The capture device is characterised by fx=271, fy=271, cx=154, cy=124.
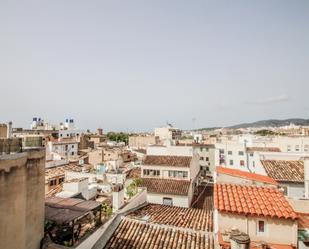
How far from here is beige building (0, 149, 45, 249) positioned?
7.43 meters

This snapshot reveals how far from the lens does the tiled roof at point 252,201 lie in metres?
10.8

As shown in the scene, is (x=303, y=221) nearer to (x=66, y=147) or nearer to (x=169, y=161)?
(x=169, y=161)

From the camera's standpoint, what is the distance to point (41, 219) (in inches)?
385

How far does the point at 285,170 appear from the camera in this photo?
20234 mm

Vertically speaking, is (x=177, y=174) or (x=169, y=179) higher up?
(x=177, y=174)

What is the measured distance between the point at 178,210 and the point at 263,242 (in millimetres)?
10222

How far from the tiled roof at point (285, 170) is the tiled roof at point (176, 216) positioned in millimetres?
5523

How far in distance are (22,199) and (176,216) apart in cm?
1229

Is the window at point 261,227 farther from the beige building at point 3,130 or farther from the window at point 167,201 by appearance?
the window at point 167,201

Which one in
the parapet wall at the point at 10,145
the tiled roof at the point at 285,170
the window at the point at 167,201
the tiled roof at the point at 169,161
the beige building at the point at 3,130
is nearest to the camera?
the parapet wall at the point at 10,145

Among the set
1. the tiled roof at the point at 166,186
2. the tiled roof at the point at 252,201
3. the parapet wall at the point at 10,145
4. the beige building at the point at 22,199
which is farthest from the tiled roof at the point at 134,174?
the parapet wall at the point at 10,145

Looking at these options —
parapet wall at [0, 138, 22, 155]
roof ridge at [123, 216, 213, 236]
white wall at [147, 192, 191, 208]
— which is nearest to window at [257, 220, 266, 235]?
roof ridge at [123, 216, 213, 236]

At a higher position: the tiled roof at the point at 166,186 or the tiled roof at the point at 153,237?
the tiled roof at the point at 153,237

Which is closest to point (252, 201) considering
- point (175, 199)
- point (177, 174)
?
point (175, 199)
